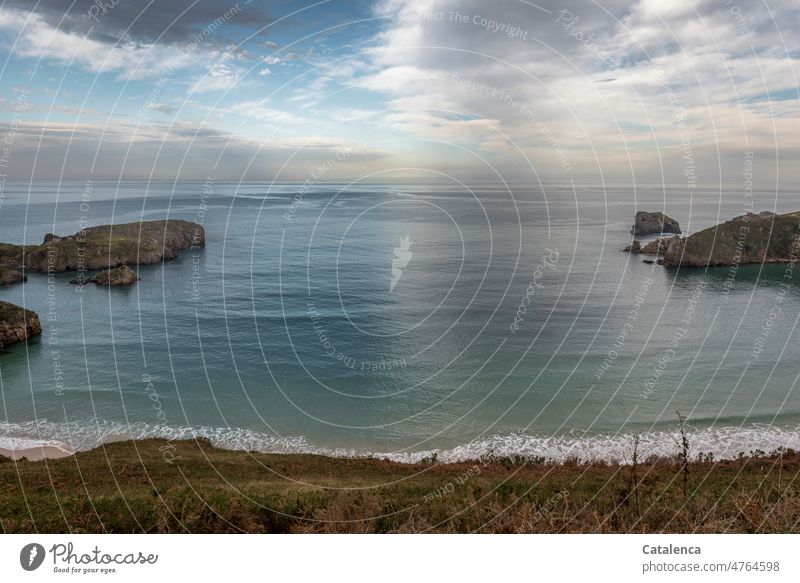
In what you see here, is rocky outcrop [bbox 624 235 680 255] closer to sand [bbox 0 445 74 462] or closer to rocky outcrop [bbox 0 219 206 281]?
rocky outcrop [bbox 0 219 206 281]

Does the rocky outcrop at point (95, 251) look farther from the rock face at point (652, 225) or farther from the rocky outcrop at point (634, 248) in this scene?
the rock face at point (652, 225)

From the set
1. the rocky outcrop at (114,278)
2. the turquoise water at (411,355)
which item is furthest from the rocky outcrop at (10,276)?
the rocky outcrop at (114,278)

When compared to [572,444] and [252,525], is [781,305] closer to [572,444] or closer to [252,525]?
[572,444]

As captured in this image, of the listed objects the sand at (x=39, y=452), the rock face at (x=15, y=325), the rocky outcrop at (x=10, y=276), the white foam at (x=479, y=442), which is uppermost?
the rocky outcrop at (x=10, y=276)

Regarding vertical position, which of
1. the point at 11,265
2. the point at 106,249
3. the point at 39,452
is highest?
the point at 106,249

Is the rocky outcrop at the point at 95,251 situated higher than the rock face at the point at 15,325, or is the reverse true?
the rocky outcrop at the point at 95,251

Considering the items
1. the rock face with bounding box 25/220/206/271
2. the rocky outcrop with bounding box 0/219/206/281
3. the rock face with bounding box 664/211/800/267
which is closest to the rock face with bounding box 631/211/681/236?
the rock face with bounding box 664/211/800/267

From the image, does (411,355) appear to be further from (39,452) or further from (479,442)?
(39,452)

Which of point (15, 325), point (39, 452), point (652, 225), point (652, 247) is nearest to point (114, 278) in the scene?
point (15, 325)
